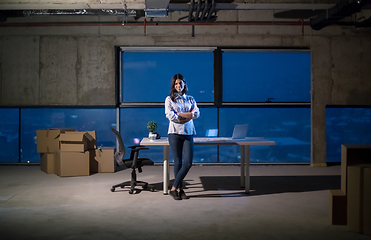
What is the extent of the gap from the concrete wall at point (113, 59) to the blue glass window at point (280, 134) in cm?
61

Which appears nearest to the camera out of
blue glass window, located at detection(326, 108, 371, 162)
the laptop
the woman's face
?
the woman's face

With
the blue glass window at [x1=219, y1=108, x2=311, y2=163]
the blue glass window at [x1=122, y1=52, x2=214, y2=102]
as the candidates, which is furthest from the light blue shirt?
the blue glass window at [x1=122, y1=52, x2=214, y2=102]

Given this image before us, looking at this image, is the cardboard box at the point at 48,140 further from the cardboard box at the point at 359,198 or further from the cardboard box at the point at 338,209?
the cardboard box at the point at 359,198

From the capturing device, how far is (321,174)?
5.96 metres

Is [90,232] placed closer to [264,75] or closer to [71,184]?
[71,184]

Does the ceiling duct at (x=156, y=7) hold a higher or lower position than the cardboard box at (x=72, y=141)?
higher

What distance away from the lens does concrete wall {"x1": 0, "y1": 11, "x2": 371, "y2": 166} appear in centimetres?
686

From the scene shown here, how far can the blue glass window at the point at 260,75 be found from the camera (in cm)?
3128

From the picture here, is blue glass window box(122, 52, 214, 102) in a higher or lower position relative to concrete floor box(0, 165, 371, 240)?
higher

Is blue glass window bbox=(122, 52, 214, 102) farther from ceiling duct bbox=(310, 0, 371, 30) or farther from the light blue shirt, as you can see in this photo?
the light blue shirt

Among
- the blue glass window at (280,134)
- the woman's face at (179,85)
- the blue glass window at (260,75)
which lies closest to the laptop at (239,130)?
the woman's face at (179,85)

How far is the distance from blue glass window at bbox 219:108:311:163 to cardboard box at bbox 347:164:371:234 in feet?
12.4

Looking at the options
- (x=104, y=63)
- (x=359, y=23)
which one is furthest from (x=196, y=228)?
(x=359, y=23)

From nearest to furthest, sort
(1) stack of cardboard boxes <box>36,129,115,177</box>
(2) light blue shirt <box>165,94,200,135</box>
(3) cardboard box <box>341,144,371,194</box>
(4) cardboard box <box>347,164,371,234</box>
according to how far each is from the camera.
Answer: (4) cardboard box <box>347,164,371,234</box> → (3) cardboard box <box>341,144,371,194</box> → (2) light blue shirt <box>165,94,200,135</box> → (1) stack of cardboard boxes <box>36,129,115,177</box>
